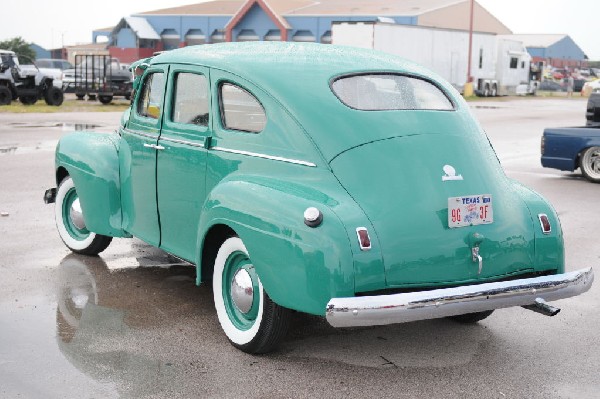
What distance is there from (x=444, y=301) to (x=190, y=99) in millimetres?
2399

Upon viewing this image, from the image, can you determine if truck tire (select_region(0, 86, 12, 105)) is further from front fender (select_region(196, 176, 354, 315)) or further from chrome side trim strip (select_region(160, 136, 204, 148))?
front fender (select_region(196, 176, 354, 315))

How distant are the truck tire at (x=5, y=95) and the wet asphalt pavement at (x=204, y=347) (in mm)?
22609

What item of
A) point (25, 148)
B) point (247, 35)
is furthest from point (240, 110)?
point (247, 35)

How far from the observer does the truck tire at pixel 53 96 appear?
29812mm

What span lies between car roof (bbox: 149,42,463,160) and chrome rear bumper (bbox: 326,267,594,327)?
38.2 inches

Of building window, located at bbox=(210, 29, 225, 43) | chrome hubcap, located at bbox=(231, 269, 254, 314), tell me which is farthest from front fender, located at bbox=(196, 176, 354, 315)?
building window, located at bbox=(210, 29, 225, 43)

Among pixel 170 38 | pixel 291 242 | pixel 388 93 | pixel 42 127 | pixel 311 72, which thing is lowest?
pixel 42 127

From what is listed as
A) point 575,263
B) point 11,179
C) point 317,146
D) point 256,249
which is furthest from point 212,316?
point 11,179

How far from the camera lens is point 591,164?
12938 mm

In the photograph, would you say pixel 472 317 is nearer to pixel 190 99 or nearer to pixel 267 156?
pixel 267 156

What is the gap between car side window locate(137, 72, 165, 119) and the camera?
6082 mm

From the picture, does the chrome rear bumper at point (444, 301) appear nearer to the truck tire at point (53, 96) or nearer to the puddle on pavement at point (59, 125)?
the puddle on pavement at point (59, 125)

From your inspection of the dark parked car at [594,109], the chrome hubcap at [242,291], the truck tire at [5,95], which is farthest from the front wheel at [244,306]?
the truck tire at [5,95]

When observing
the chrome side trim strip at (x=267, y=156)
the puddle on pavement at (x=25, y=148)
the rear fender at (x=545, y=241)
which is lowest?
the puddle on pavement at (x=25, y=148)
